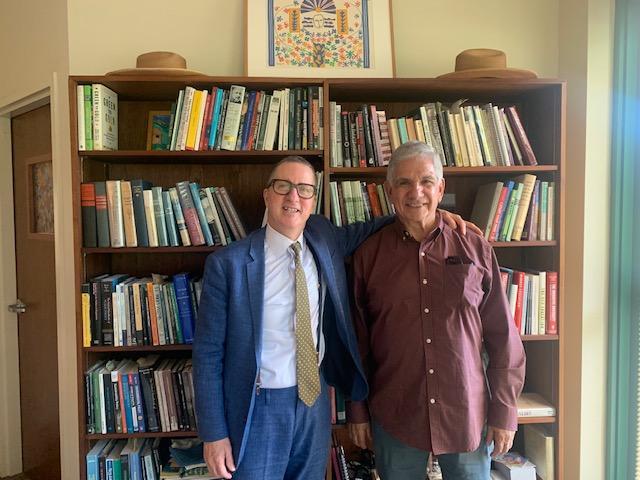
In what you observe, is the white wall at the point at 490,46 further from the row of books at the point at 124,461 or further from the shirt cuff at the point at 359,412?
the shirt cuff at the point at 359,412

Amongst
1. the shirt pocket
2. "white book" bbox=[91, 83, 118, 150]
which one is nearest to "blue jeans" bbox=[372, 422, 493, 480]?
the shirt pocket

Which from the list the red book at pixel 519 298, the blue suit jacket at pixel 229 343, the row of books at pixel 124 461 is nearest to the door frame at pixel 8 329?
the row of books at pixel 124 461

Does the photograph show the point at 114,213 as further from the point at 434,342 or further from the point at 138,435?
the point at 434,342

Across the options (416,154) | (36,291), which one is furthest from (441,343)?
(36,291)

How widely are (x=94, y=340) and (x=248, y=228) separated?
0.77 meters

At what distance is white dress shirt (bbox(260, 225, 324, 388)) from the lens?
1.38 m

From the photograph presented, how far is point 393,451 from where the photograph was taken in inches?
58.0

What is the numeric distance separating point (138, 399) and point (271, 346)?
2.50ft

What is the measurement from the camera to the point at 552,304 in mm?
1825

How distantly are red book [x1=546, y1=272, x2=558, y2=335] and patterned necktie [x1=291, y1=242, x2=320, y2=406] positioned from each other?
105 centimetres

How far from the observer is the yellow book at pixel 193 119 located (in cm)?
175

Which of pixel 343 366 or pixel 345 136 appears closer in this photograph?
pixel 343 366

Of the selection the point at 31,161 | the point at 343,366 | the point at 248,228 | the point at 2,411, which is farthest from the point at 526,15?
the point at 2,411

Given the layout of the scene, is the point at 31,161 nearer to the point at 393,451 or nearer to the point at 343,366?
the point at 343,366
